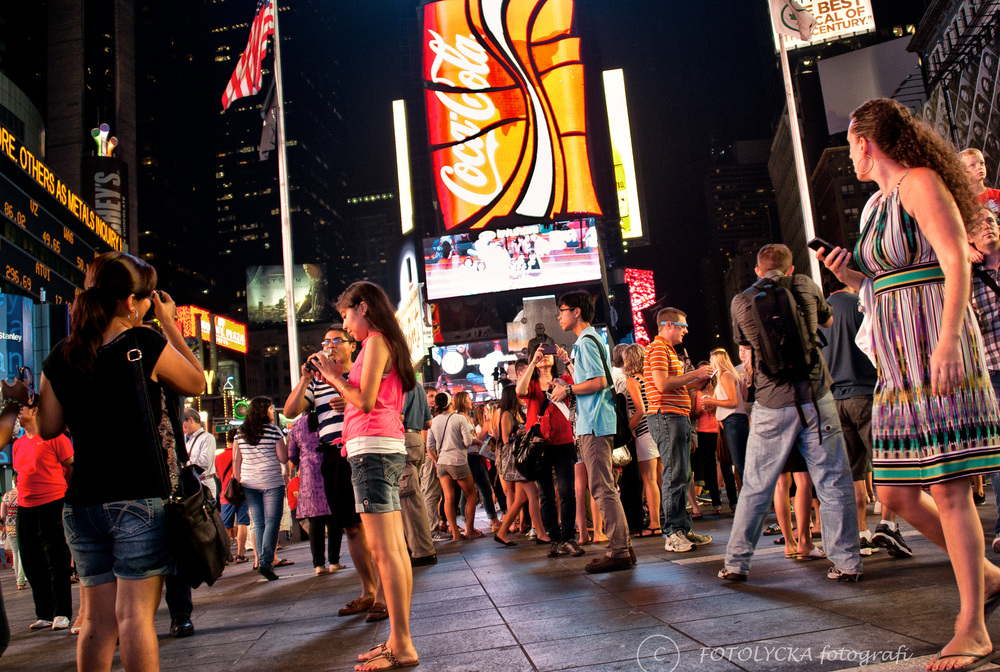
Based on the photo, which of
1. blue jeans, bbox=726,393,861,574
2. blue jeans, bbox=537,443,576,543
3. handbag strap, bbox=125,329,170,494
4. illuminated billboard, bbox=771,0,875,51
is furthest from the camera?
illuminated billboard, bbox=771,0,875,51

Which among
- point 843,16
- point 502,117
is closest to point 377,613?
point 502,117

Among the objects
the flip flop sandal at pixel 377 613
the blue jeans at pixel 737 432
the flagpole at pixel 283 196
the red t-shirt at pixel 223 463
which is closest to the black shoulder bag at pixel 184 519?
the flip flop sandal at pixel 377 613

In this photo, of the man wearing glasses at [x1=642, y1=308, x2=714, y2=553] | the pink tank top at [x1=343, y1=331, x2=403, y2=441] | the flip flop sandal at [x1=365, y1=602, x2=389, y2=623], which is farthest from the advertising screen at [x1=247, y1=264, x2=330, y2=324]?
the pink tank top at [x1=343, y1=331, x2=403, y2=441]

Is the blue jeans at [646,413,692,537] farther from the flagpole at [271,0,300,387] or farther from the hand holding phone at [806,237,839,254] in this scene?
the flagpole at [271,0,300,387]

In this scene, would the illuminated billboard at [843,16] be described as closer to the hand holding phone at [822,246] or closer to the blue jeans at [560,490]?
the blue jeans at [560,490]

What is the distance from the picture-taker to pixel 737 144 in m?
168

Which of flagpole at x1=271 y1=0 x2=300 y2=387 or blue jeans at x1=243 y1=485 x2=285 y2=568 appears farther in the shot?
flagpole at x1=271 y1=0 x2=300 y2=387

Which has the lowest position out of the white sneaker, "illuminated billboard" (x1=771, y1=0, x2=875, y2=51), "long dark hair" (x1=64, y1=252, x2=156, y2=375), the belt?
the white sneaker

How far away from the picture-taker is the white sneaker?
19.7 feet

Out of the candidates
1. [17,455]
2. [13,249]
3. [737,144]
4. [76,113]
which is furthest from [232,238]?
[17,455]

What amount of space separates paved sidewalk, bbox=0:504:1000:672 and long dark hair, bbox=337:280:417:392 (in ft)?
4.56

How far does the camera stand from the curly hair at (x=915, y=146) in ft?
9.38

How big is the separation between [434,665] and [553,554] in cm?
354

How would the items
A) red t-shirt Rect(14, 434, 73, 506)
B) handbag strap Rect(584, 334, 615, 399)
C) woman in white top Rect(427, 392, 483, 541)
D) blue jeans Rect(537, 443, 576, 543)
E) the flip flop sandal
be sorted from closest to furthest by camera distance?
the flip flop sandal
handbag strap Rect(584, 334, 615, 399)
red t-shirt Rect(14, 434, 73, 506)
blue jeans Rect(537, 443, 576, 543)
woman in white top Rect(427, 392, 483, 541)
